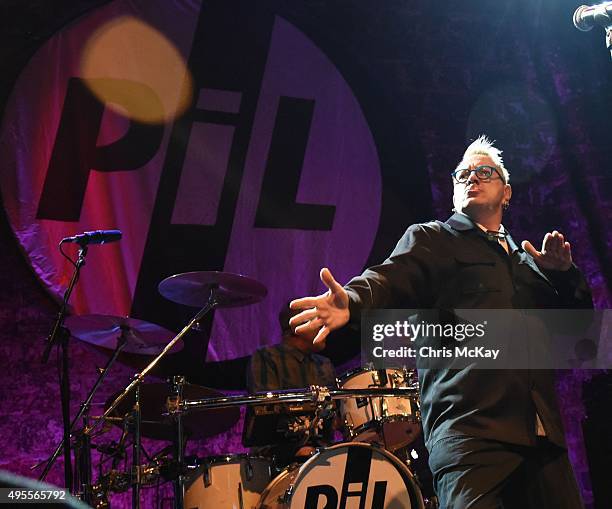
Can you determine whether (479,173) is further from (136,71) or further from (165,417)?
(136,71)

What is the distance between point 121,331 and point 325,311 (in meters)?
2.26

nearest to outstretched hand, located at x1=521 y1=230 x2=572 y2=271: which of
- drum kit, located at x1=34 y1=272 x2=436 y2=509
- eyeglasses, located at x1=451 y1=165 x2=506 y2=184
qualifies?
eyeglasses, located at x1=451 y1=165 x2=506 y2=184

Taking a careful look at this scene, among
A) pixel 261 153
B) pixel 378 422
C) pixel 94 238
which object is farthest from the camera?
pixel 261 153

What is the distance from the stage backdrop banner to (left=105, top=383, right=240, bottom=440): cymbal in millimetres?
698

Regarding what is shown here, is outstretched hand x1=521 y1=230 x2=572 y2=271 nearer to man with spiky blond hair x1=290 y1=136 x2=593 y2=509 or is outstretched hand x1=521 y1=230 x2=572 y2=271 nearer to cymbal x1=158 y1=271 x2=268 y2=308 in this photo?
man with spiky blond hair x1=290 y1=136 x2=593 y2=509

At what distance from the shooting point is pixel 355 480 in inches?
145

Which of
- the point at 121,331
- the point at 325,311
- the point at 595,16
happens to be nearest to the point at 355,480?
the point at 121,331

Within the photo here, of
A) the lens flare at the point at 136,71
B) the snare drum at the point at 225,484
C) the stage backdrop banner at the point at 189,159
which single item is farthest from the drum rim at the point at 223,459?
the lens flare at the point at 136,71

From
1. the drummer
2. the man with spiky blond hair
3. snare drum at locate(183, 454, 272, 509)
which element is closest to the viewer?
the man with spiky blond hair

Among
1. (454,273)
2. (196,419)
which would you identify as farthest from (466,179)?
(196,419)

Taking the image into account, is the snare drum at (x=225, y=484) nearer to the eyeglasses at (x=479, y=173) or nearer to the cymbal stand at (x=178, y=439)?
the cymbal stand at (x=178, y=439)

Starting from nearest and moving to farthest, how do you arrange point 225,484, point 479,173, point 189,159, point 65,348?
point 479,173 < point 65,348 < point 225,484 < point 189,159

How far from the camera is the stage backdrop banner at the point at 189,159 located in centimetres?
481

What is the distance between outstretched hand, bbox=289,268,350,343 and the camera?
1.99 metres
